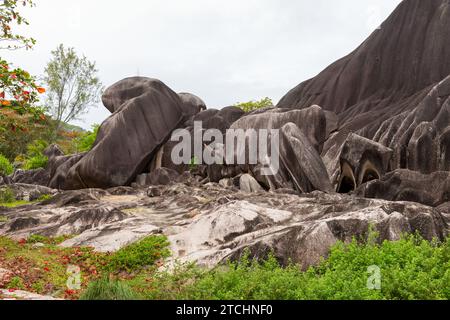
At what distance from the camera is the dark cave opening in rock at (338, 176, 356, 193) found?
18891 millimetres

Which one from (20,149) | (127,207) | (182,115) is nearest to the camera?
(127,207)

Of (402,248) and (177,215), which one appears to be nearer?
(402,248)

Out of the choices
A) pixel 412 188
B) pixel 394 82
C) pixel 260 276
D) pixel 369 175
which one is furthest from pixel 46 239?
pixel 394 82

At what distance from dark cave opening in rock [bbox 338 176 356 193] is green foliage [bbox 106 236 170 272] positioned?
10818 mm

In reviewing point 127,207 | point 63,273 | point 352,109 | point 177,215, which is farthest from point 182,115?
point 63,273

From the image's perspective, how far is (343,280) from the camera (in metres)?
6.37

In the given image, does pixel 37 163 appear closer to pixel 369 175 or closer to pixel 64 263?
pixel 369 175

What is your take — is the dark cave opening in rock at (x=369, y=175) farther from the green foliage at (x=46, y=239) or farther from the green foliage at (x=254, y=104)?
the green foliage at (x=254, y=104)

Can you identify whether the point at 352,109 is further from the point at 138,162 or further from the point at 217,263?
the point at 217,263

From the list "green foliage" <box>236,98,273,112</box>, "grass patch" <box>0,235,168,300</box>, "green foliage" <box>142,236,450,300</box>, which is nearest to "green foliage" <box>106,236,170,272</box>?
"grass patch" <box>0,235,168,300</box>

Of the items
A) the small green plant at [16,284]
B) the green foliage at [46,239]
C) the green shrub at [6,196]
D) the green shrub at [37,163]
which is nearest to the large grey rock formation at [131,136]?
the green shrub at [6,196]
